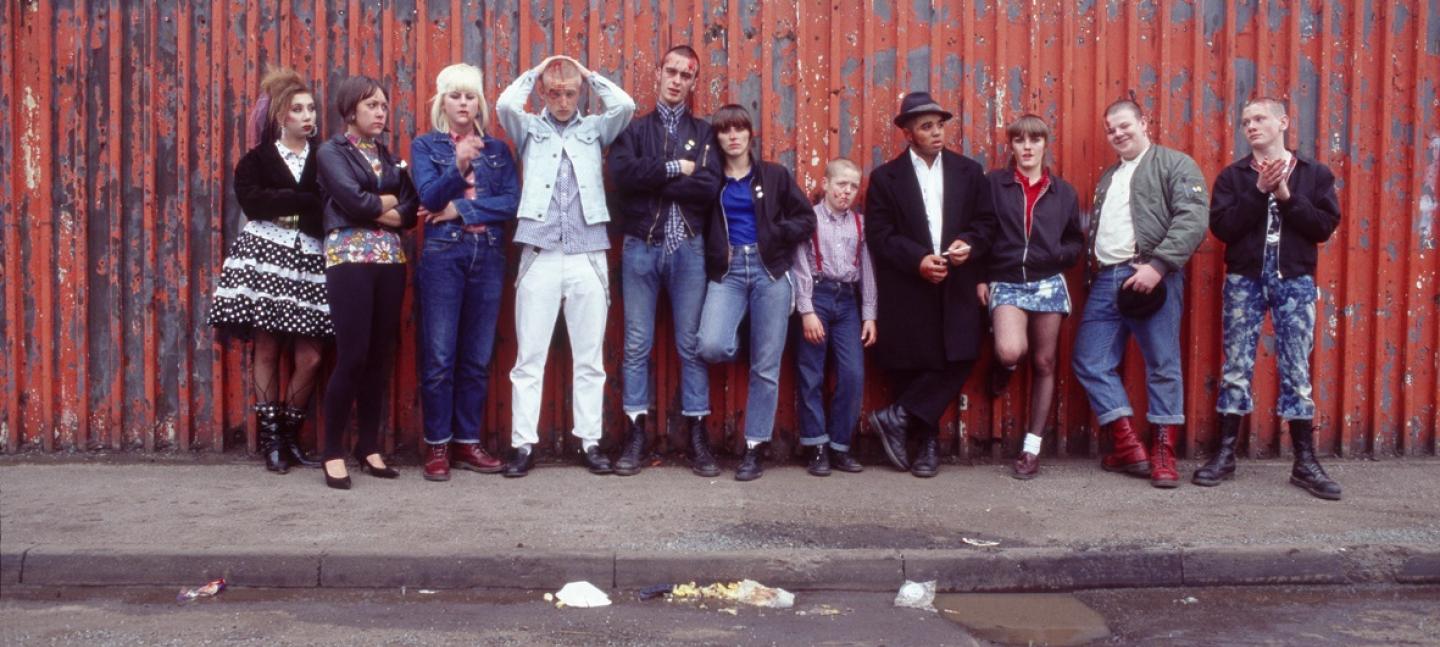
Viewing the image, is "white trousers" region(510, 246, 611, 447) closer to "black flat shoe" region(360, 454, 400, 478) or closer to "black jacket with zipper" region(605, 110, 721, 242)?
"black jacket with zipper" region(605, 110, 721, 242)

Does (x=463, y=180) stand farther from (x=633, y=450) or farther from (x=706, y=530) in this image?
(x=706, y=530)

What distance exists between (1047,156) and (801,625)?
3.77 m

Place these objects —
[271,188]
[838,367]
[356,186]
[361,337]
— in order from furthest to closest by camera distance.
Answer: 1. [838,367]
2. [271,188]
3. [361,337]
4. [356,186]

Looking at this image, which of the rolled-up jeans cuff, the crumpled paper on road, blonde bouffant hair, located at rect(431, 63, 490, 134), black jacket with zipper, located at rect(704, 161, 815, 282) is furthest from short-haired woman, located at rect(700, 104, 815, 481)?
the crumpled paper on road

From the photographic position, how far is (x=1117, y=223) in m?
7.06

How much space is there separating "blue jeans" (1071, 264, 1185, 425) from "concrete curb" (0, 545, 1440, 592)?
5.60 ft

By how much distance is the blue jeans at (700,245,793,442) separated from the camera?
697 centimetres

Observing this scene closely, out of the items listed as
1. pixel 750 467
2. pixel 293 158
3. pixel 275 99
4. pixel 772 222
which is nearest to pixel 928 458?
pixel 750 467

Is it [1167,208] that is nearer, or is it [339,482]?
[339,482]

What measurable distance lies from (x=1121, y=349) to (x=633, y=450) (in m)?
2.84

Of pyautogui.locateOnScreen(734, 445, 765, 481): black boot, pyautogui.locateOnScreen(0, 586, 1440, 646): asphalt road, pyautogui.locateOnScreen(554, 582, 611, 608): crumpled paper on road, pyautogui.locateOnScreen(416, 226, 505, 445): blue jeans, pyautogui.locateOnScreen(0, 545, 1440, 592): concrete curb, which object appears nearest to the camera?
pyautogui.locateOnScreen(0, 586, 1440, 646): asphalt road

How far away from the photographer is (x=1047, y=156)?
24.6 ft

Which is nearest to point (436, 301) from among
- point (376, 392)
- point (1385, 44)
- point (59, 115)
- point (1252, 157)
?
point (376, 392)

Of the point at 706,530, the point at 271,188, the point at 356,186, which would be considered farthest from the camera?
the point at 271,188
